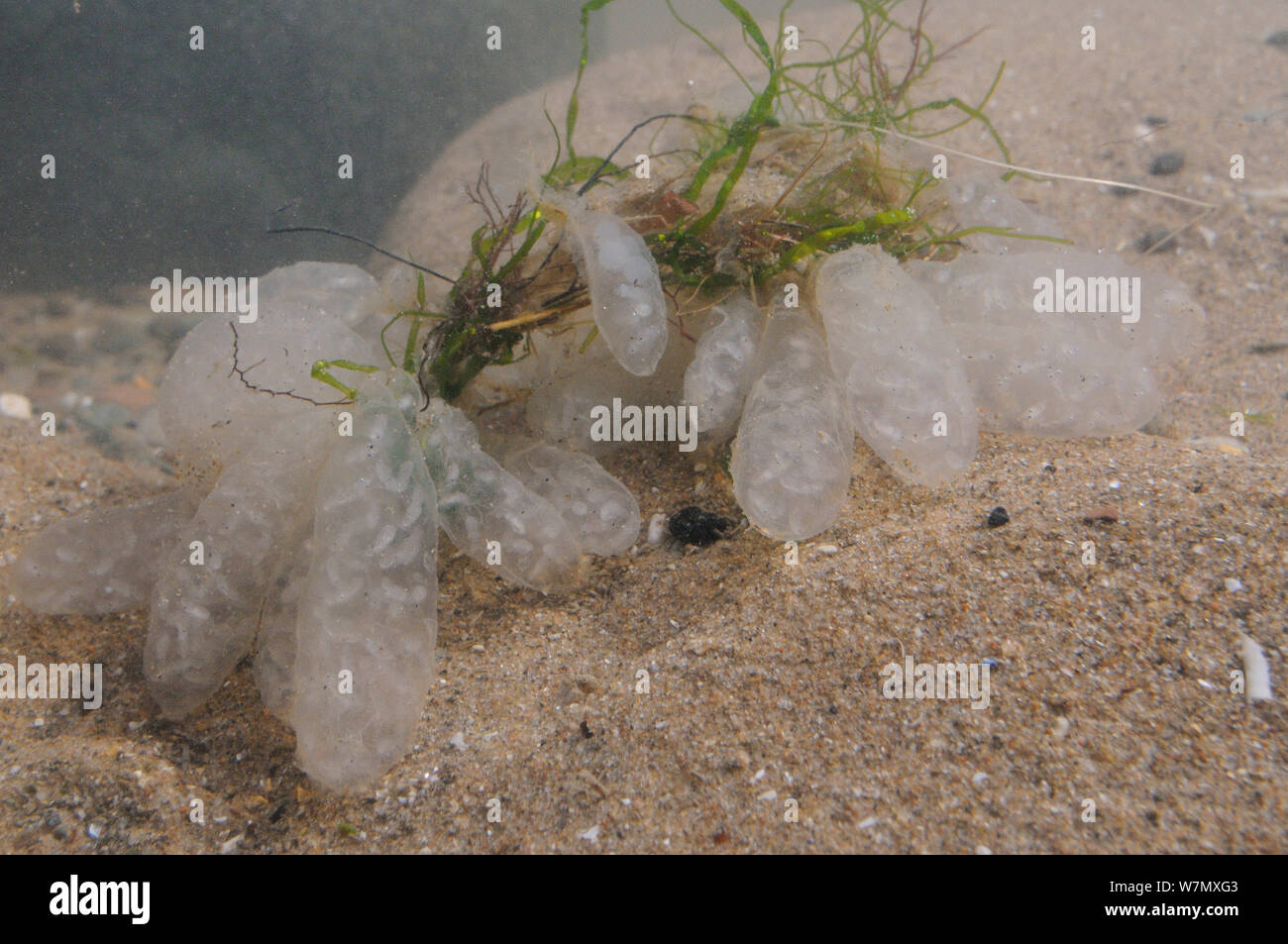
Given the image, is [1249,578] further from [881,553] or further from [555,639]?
[555,639]

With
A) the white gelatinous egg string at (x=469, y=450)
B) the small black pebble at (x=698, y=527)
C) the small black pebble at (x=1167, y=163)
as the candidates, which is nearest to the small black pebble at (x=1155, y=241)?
the small black pebble at (x=1167, y=163)

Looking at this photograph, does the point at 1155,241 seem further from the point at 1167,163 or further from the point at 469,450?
the point at 469,450

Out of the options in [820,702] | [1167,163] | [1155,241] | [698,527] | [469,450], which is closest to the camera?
[820,702]

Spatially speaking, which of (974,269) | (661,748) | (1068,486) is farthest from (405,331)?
(1068,486)

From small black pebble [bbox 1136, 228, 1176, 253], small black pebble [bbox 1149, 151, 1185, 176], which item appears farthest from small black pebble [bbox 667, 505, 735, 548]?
small black pebble [bbox 1149, 151, 1185, 176]

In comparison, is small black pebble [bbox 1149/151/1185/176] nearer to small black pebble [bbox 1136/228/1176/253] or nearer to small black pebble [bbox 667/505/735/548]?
small black pebble [bbox 1136/228/1176/253]

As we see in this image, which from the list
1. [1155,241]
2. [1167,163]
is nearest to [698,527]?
[1155,241]
